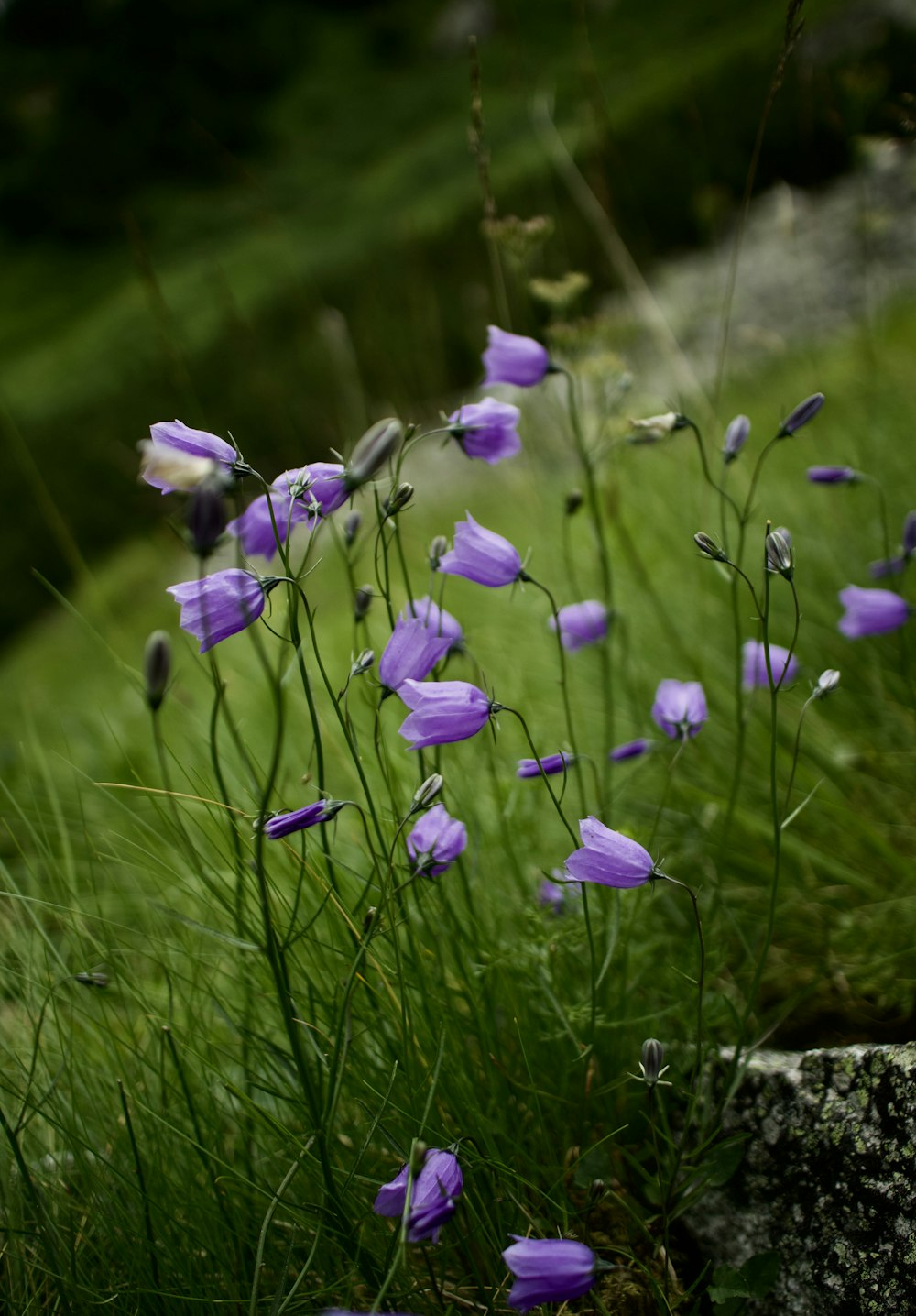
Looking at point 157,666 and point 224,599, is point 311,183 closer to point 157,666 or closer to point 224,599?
point 224,599

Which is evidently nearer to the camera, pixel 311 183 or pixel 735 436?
pixel 735 436

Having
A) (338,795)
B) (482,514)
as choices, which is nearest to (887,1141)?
(338,795)

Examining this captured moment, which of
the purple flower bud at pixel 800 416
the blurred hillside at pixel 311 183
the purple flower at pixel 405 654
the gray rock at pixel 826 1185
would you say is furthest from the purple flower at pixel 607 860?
the blurred hillside at pixel 311 183

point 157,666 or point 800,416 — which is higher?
point 157,666

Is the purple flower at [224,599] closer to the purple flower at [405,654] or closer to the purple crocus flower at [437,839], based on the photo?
the purple flower at [405,654]

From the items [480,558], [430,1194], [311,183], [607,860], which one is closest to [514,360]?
[480,558]

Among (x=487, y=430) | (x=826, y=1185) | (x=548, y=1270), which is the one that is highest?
(x=487, y=430)

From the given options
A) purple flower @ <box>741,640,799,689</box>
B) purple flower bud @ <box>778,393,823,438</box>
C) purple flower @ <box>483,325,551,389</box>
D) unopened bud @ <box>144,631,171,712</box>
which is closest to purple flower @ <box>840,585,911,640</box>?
purple flower @ <box>741,640,799,689</box>

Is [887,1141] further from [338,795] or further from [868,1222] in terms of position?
[338,795]
